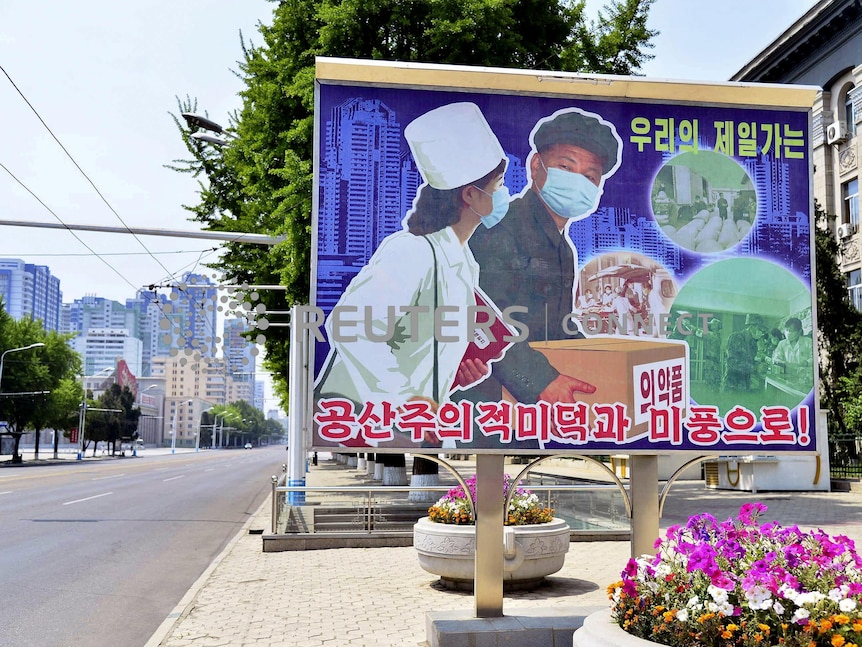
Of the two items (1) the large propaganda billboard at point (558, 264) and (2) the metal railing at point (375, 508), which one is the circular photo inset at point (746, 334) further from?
(2) the metal railing at point (375, 508)

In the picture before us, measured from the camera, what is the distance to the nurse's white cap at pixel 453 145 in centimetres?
668

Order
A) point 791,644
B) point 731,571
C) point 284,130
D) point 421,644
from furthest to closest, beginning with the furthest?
point 284,130 → point 421,644 → point 731,571 → point 791,644

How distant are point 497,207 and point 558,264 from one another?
707 millimetres

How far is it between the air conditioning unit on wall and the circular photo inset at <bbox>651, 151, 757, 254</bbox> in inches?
1306

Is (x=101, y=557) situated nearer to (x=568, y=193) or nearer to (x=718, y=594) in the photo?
(x=568, y=193)

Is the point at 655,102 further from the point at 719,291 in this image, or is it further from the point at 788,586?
the point at 788,586

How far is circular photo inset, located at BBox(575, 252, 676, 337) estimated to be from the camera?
6.71 meters

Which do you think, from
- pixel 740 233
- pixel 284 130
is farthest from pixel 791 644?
pixel 284 130

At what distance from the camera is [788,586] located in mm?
4332

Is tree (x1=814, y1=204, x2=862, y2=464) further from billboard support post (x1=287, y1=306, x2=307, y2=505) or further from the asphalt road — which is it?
the asphalt road

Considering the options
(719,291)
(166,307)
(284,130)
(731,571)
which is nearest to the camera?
(731,571)

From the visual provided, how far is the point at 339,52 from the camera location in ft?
59.1

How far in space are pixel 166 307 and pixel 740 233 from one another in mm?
13172

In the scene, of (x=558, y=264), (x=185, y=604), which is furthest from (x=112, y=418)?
(x=558, y=264)
